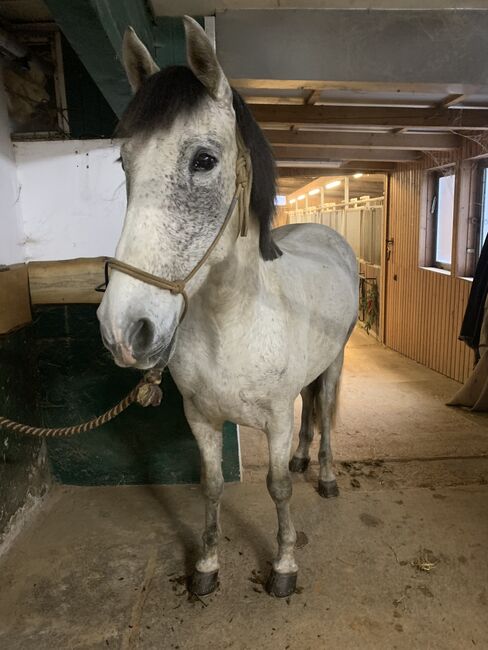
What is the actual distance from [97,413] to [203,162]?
1817mm

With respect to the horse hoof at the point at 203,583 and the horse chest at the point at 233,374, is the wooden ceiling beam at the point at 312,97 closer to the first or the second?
the horse chest at the point at 233,374

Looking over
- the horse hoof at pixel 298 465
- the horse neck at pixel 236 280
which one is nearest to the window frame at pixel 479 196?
the horse hoof at pixel 298 465

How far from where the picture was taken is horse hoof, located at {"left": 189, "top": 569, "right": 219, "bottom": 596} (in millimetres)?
1796

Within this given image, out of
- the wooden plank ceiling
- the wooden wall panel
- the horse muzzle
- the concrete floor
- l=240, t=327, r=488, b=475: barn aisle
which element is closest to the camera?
the horse muzzle

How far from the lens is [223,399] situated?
1.59m

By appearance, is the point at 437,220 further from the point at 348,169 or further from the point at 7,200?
the point at 7,200

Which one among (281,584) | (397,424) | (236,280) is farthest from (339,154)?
(281,584)

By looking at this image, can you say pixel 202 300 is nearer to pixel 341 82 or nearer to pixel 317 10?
pixel 341 82

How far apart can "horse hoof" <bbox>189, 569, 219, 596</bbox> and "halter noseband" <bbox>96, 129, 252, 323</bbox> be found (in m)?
1.24

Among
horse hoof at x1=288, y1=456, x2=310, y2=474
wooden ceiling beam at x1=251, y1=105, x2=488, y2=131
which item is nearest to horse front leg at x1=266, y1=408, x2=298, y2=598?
horse hoof at x1=288, y1=456, x2=310, y2=474

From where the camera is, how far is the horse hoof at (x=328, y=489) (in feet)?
8.13

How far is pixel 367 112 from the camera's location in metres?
3.41

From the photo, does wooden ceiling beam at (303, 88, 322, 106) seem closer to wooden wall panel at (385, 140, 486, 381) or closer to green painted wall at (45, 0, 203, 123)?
green painted wall at (45, 0, 203, 123)

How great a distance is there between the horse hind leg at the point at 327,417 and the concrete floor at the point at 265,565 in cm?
9
